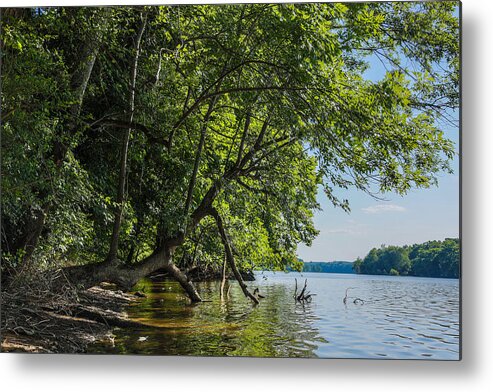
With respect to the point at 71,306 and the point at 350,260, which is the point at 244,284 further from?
the point at 350,260

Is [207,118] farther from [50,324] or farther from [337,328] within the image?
[337,328]

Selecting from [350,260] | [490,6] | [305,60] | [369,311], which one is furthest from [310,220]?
[490,6]

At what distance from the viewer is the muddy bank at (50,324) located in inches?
196

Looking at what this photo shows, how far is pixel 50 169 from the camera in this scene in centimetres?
523

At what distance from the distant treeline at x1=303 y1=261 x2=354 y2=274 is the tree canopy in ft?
0.89

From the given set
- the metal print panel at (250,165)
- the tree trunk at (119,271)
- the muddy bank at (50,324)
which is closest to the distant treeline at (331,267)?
the metal print panel at (250,165)

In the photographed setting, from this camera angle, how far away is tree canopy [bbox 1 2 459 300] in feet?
16.1

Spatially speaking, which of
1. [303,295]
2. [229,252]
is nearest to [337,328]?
[303,295]

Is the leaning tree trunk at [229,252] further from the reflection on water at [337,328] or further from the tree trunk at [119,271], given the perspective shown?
the reflection on water at [337,328]

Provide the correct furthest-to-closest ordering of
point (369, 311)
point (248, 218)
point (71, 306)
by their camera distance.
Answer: point (248, 218) < point (71, 306) < point (369, 311)

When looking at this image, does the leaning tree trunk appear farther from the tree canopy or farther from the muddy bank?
the muddy bank

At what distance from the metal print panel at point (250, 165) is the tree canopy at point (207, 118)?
0.06 ft

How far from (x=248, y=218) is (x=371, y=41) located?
244 centimetres

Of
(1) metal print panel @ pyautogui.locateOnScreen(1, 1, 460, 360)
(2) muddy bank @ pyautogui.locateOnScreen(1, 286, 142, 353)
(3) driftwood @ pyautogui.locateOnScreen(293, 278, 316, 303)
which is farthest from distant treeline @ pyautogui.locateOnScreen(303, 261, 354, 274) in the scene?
(2) muddy bank @ pyautogui.locateOnScreen(1, 286, 142, 353)
